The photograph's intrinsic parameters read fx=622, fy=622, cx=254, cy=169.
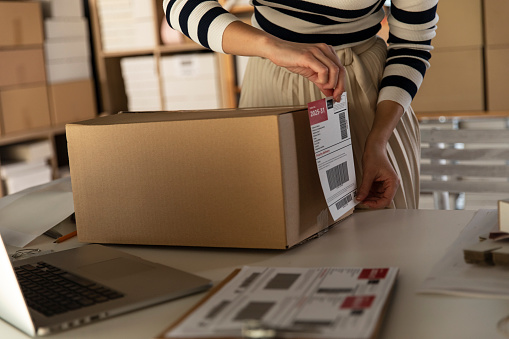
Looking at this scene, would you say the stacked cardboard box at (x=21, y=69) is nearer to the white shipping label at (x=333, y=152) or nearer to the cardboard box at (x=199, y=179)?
the cardboard box at (x=199, y=179)

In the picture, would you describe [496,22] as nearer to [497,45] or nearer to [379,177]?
[497,45]

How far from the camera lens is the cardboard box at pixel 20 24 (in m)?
2.91

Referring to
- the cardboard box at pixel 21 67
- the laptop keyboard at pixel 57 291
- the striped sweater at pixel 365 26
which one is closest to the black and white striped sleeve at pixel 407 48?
the striped sweater at pixel 365 26

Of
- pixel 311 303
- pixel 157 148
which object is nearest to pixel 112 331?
pixel 311 303

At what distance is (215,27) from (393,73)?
345 millimetres

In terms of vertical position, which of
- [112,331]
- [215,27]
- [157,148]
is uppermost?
[215,27]

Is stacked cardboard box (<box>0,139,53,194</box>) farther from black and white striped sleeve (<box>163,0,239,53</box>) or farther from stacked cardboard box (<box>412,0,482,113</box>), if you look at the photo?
black and white striped sleeve (<box>163,0,239,53</box>)

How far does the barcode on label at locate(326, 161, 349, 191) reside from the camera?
87cm

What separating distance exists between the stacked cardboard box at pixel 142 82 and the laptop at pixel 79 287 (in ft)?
8.37

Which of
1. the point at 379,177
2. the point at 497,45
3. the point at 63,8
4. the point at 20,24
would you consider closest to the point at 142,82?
the point at 63,8

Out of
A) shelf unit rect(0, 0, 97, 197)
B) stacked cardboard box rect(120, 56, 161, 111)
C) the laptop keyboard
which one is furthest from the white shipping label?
stacked cardboard box rect(120, 56, 161, 111)

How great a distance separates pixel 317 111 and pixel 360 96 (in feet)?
1.09

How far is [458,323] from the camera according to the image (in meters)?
0.57

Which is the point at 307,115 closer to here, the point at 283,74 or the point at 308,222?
the point at 308,222
